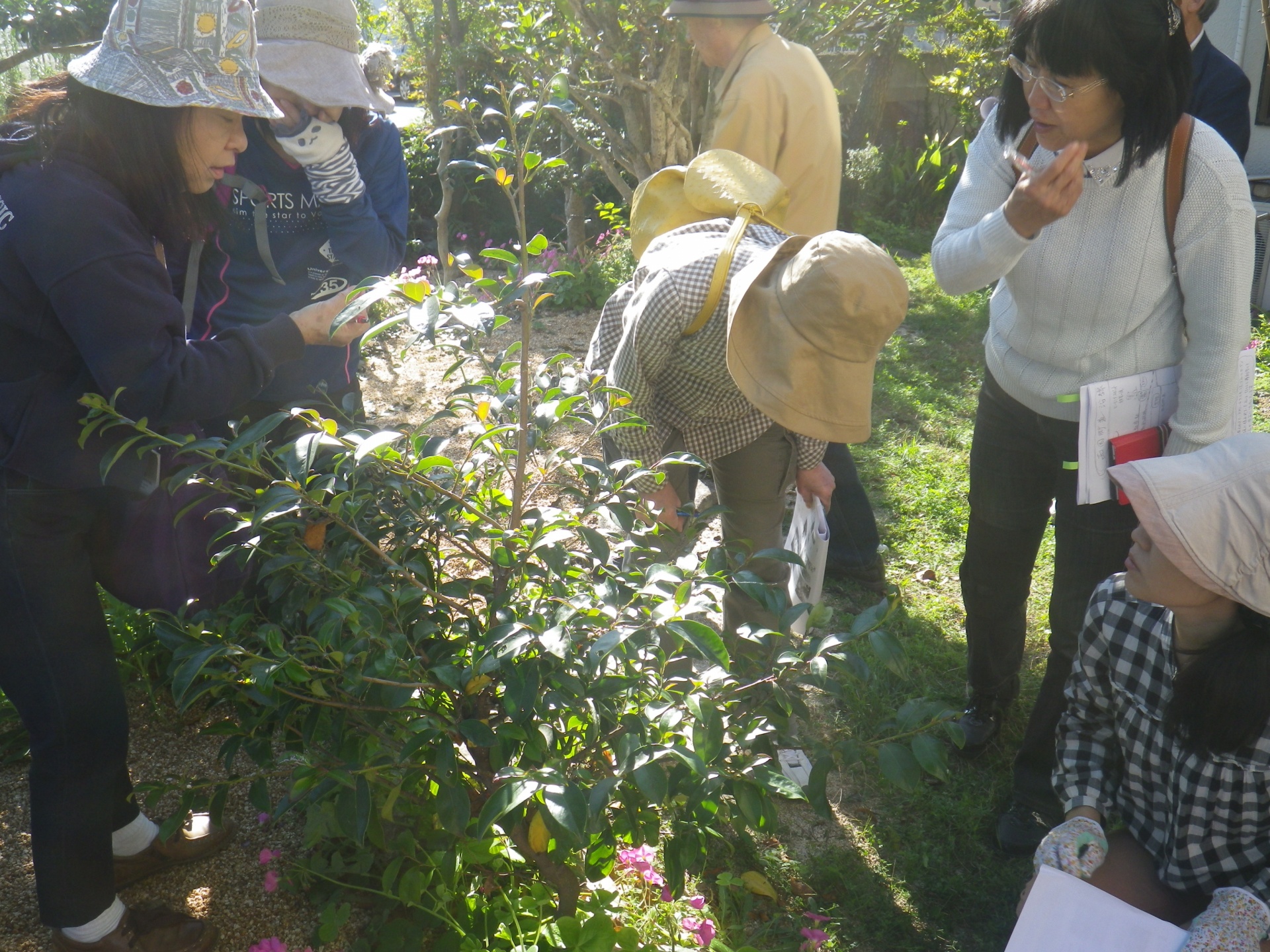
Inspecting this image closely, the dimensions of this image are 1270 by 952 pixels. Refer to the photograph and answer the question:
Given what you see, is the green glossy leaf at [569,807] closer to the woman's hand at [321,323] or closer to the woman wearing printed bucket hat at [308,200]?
the woman's hand at [321,323]

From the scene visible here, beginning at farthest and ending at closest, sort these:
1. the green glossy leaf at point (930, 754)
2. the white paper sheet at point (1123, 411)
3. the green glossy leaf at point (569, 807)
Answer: the white paper sheet at point (1123, 411) → the green glossy leaf at point (930, 754) → the green glossy leaf at point (569, 807)

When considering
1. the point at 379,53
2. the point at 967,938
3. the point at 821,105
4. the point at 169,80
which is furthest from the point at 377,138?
the point at 967,938

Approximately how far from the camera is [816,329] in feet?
6.61

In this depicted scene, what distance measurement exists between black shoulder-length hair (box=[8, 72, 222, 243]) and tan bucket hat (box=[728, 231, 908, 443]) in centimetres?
110

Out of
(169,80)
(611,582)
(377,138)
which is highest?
(169,80)

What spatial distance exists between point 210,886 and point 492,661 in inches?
49.8

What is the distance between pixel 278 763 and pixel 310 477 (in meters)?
0.51

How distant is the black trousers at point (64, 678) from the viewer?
5.69ft

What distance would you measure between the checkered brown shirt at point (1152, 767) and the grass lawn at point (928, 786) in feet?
1.75

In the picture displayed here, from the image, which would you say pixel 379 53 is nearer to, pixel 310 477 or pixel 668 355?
pixel 668 355

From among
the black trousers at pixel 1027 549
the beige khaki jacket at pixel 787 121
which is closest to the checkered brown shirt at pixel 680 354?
the black trousers at pixel 1027 549

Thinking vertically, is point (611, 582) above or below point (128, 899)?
above

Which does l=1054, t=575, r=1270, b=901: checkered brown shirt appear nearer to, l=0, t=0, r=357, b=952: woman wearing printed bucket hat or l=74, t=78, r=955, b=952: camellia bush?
l=74, t=78, r=955, b=952: camellia bush

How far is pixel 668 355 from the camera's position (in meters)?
2.27
